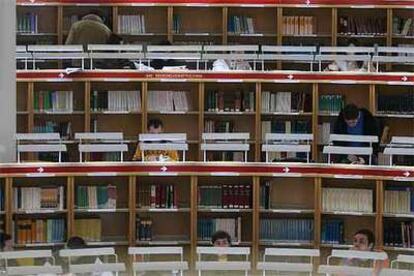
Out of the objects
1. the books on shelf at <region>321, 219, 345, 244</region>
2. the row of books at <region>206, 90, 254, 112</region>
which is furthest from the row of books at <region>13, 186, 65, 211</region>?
the books on shelf at <region>321, 219, 345, 244</region>

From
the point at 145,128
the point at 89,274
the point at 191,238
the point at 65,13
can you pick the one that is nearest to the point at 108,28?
the point at 65,13

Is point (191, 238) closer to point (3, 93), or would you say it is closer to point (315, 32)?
point (3, 93)

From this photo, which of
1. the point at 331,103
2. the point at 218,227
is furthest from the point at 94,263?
the point at 331,103

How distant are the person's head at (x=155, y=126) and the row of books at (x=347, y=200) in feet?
5.58

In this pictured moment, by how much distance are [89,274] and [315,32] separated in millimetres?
5935

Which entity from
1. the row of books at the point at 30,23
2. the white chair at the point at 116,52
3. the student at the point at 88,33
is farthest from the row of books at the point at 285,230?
the row of books at the point at 30,23

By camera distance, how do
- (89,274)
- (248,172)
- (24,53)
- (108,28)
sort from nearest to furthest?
(89,274) → (248,172) → (24,53) → (108,28)

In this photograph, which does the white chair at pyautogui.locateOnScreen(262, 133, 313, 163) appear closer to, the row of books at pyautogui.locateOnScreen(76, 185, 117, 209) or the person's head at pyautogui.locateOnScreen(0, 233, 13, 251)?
the row of books at pyautogui.locateOnScreen(76, 185, 117, 209)

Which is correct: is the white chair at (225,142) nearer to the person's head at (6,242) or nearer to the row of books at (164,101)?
the row of books at (164,101)

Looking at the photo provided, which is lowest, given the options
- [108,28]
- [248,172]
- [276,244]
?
[276,244]

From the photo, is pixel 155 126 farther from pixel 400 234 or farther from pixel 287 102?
pixel 400 234

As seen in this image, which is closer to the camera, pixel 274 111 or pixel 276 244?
pixel 276 244

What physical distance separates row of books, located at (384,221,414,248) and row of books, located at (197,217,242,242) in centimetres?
137

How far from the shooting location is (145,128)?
9.71 m
